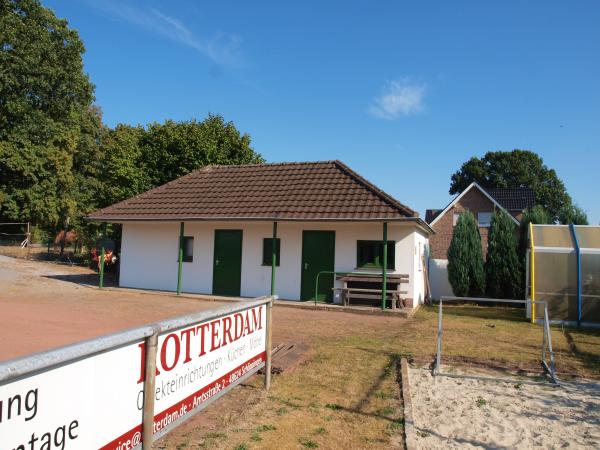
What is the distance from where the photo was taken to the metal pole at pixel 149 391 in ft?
10.1

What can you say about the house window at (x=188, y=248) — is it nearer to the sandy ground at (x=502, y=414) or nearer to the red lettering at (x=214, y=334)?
the sandy ground at (x=502, y=414)

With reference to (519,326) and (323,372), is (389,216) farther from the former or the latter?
(323,372)

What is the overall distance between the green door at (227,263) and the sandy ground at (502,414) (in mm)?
10630

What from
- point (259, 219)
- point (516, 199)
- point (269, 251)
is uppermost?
point (516, 199)

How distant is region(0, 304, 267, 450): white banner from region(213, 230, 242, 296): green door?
12.3 meters

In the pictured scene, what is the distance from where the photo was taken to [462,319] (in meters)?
14.2

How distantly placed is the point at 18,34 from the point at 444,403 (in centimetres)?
3975

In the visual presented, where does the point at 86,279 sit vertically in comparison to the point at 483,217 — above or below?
below

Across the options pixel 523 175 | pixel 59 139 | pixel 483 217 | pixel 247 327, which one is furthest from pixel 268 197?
pixel 523 175

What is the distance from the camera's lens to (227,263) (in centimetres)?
1714

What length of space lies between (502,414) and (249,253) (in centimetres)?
1221

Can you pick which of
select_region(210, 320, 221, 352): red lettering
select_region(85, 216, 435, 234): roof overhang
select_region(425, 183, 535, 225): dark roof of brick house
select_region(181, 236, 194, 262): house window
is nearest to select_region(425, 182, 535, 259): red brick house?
select_region(425, 183, 535, 225): dark roof of brick house

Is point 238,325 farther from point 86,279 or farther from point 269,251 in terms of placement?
point 86,279

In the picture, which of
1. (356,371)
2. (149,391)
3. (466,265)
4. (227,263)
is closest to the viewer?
(149,391)
